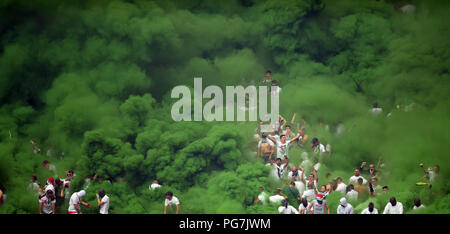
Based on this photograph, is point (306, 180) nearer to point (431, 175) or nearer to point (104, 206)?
point (431, 175)

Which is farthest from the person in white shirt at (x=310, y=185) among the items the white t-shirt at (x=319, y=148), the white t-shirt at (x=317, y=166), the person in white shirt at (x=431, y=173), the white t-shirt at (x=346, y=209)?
the person in white shirt at (x=431, y=173)

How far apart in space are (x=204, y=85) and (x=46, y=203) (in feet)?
19.2

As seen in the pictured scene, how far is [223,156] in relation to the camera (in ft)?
47.2

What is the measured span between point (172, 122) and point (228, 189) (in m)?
2.66

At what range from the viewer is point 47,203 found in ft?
41.3

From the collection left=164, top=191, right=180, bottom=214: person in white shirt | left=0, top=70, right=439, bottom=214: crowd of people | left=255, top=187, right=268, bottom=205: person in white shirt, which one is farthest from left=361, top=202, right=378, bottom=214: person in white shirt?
left=164, top=191, right=180, bottom=214: person in white shirt

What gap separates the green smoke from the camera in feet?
45.5

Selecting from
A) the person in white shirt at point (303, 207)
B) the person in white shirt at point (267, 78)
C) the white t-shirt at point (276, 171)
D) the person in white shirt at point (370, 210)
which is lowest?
the person in white shirt at point (370, 210)

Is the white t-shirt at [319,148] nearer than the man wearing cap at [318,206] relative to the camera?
No

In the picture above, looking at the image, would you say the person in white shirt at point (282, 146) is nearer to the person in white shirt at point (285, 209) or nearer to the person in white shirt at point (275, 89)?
the person in white shirt at point (285, 209)

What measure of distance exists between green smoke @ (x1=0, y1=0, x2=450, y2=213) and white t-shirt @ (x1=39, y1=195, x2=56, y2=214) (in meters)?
0.70

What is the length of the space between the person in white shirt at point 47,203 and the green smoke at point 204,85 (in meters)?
0.70

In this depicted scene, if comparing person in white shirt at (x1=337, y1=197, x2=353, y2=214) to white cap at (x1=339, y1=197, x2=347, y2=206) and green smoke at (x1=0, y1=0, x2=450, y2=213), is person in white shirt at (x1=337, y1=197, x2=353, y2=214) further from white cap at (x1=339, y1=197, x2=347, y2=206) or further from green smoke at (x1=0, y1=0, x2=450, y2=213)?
green smoke at (x1=0, y1=0, x2=450, y2=213)

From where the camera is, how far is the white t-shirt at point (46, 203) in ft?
41.1
